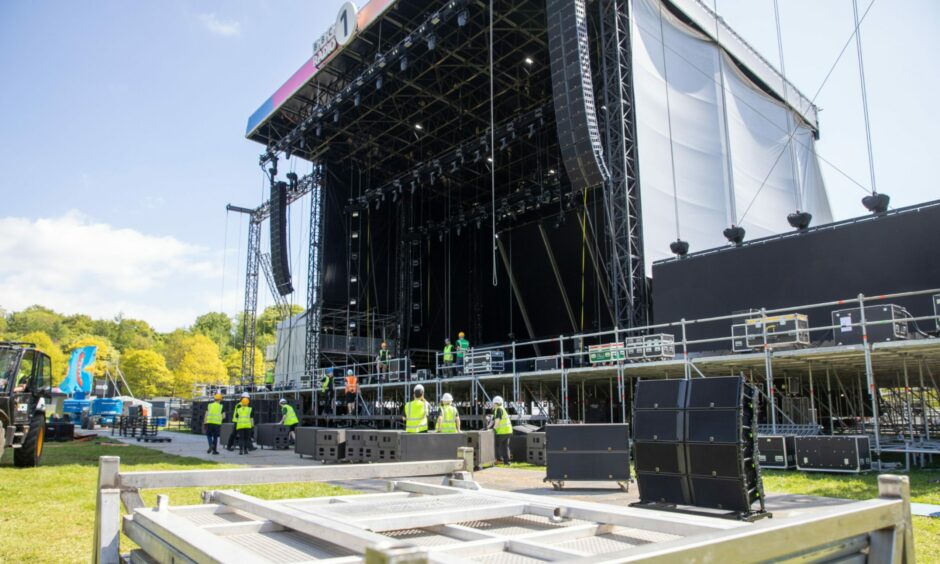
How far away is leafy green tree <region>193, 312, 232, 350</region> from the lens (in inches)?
3789

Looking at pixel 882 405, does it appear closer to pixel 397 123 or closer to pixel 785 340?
pixel 785 340

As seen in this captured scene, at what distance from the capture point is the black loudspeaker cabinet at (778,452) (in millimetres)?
12430

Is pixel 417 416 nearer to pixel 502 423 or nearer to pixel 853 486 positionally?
pixel 502 423

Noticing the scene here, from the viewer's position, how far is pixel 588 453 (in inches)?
416

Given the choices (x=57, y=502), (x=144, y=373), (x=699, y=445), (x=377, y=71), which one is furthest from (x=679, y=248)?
(x=144, y=373)

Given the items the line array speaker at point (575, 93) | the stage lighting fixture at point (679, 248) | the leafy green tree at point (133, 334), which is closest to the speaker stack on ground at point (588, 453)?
the line array speaker at point (575, 93)

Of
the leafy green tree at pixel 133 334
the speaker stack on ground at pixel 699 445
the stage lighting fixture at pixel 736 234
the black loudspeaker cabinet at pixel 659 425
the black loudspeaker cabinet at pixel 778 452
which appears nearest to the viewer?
the speaker stack on ground at pixel 699 445

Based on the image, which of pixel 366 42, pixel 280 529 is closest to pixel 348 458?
pixel 280 529

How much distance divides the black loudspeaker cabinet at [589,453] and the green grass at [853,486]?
2.15 meters

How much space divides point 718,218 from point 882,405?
859 cm

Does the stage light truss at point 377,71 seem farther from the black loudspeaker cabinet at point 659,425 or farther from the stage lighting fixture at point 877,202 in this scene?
the black loudspeaker cabinet at point 659,425

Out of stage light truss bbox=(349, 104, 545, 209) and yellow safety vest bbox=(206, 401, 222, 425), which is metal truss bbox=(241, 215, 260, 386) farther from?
yellow safety vest bbox=(206, 401, 222, 425)

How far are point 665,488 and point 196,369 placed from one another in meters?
64.6

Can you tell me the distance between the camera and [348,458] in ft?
52.4
